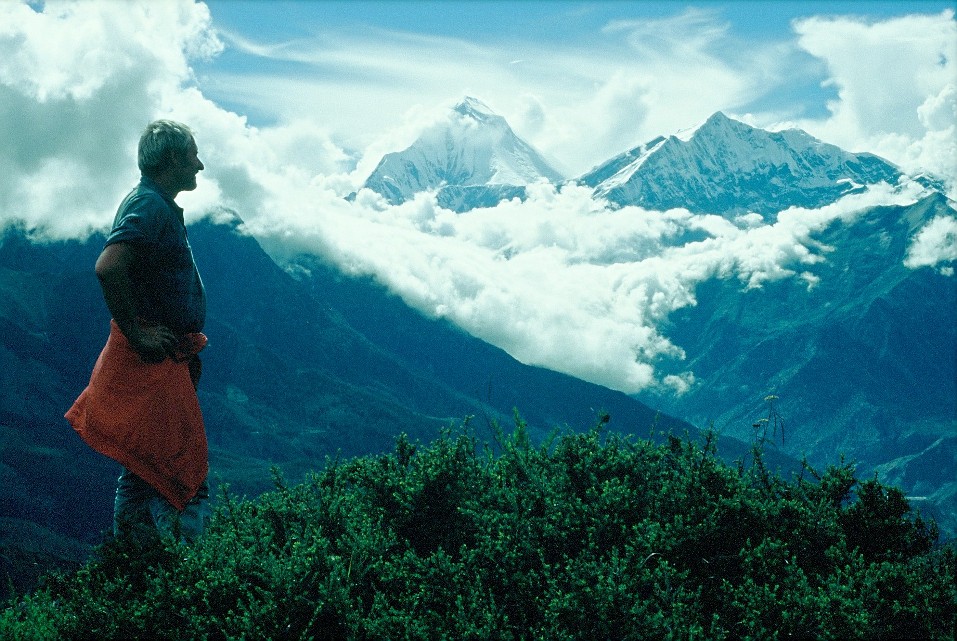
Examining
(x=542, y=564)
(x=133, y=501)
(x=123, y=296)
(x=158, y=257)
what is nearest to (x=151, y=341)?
(x=123, y=296)

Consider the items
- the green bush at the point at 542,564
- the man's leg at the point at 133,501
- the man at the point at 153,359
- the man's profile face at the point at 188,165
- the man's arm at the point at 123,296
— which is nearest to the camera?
the green bush at the point at 542,564

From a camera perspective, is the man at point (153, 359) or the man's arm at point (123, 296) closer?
the man's arm at point (123, 296)

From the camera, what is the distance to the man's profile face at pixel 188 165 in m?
6.25

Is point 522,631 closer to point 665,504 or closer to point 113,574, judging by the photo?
point 665,504

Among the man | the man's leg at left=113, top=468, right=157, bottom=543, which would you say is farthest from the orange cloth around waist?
the man's leg at left=113, top=468, right=157, bottom=543

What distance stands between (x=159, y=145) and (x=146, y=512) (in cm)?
302

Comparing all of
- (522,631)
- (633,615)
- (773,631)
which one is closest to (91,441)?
(522,631)

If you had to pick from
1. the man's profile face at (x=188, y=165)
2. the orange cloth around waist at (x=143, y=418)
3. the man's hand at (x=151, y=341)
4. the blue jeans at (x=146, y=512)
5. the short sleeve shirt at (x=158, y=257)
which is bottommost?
the blue jeans at (x=146, y=512)

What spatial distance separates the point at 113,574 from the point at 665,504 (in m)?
4.34

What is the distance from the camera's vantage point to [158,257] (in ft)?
19.9

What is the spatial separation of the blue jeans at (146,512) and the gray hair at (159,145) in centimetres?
250

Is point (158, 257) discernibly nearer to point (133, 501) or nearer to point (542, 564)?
point (133, 501)

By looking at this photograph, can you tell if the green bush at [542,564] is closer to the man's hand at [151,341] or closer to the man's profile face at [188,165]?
the man's hand at [151,341]

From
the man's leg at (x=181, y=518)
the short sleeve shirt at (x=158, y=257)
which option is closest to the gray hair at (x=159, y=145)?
the short sleeve shirt at (x=158, y=257)
